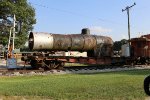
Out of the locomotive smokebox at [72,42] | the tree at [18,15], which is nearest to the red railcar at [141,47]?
the locomotive smokebox at [72,42]

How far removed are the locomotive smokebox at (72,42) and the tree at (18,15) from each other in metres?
34.8

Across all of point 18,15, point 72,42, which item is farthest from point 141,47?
point 18,15

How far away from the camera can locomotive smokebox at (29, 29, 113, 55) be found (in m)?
27.8

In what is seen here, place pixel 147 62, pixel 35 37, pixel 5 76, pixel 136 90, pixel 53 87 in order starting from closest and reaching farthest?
pixel 136 90
pixel 53 87
pixel 5 76
pixel 35 37
pixel 147 62

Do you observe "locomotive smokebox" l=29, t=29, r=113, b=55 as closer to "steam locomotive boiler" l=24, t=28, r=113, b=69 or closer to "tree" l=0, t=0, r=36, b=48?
"steam locomotive boiler" l=24, t=28, r=113, b=69

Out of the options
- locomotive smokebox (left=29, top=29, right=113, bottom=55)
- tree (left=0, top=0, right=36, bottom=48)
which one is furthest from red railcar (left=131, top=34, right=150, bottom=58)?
tree (left=0, top=0, right=36, bottom=48)

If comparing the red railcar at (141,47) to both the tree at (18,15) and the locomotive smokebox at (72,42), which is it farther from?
the tree at (18,15)

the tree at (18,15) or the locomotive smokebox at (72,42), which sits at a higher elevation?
the tree at (18,15)

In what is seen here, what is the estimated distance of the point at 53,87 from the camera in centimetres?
1449

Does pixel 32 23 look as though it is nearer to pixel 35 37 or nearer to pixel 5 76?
pixel 35 37

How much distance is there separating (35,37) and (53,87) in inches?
529

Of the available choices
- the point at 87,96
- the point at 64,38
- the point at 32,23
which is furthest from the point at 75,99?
the point at 32,23

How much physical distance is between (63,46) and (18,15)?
41859 mm

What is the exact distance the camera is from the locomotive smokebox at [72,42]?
27.8 metres
